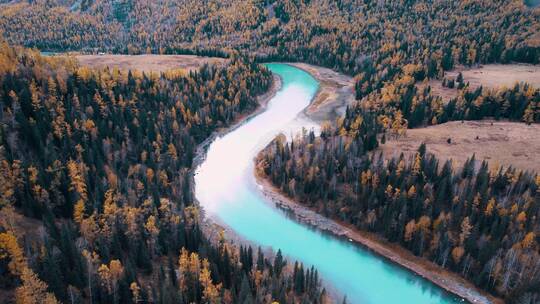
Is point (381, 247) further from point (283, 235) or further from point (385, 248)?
point (283, 235)

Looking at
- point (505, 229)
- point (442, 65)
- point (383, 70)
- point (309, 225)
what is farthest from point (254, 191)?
point (442, 65)

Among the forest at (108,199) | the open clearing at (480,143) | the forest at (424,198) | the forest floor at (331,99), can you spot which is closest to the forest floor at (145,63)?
the forest at (108,199)

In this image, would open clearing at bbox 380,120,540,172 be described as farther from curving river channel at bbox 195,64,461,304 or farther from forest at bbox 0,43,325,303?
forest at bbox 0,43,325,303

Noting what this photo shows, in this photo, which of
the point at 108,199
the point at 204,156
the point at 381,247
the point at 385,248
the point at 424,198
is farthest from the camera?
the point at 204,156

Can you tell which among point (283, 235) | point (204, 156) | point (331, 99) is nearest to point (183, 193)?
point (283, 235)

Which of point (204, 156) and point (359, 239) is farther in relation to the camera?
point (204, 156)

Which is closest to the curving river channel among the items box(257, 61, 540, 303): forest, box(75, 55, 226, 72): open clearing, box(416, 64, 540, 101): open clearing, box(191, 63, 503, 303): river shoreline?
box(191, 63, 503, 303): river shoreline

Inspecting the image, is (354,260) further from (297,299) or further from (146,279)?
(146,279)
